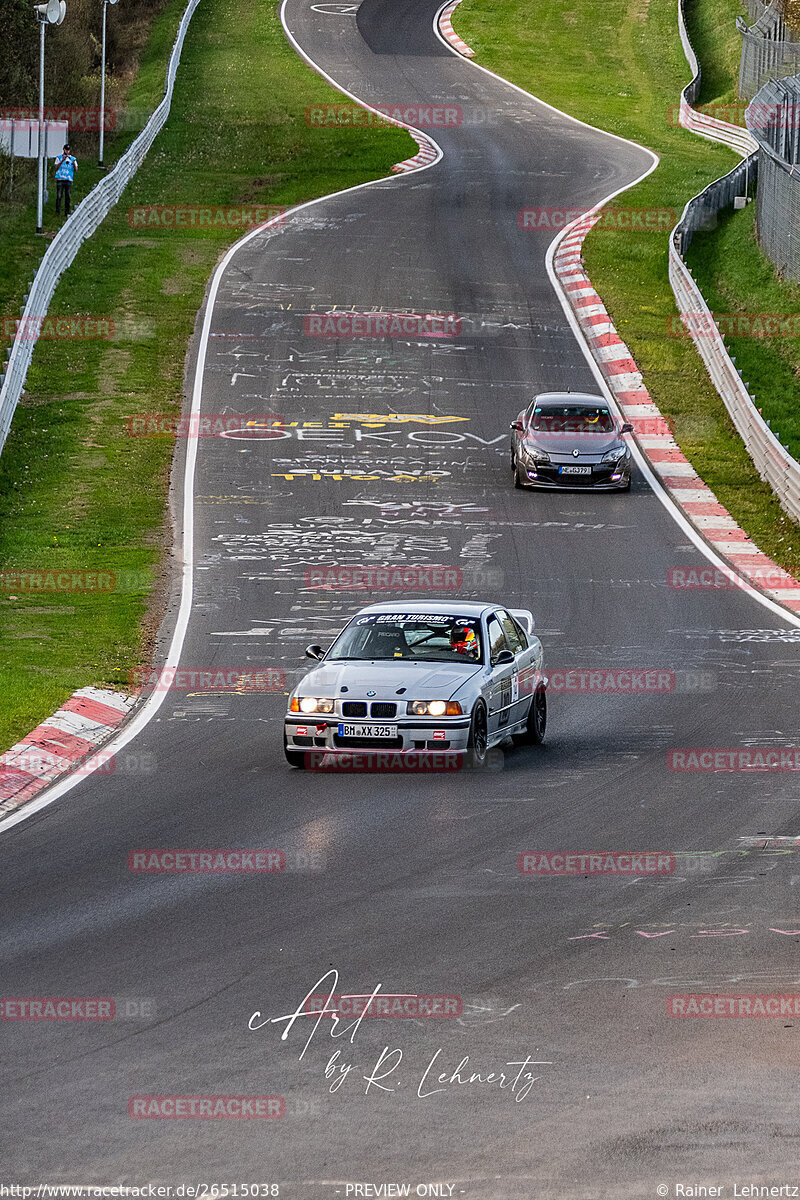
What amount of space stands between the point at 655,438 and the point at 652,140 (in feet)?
112

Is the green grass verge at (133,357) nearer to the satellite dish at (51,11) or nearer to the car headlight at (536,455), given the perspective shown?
the car headlight at (536,455)

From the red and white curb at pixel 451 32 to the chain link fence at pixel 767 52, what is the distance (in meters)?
14.0

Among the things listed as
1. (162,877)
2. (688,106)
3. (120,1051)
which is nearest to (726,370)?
(162,877)

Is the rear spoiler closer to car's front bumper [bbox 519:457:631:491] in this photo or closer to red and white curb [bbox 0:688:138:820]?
red and white curb [bbox 0:688:138:820]

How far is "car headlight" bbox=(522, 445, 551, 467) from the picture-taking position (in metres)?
30.0

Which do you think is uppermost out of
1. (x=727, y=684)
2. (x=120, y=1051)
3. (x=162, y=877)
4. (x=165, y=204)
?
(x=120, y=1051)

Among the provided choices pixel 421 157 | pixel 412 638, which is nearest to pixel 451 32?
pixel 421 157

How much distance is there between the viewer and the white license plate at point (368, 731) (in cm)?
1419

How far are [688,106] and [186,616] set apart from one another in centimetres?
5306

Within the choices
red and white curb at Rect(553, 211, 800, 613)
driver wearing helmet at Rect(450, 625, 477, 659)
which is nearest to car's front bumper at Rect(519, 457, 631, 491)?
red and white curb at Rect(553, 211, 800, 613)

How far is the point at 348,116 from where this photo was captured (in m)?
64.8

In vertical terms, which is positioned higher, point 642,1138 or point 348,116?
point 642,1138

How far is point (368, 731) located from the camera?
14234 mm

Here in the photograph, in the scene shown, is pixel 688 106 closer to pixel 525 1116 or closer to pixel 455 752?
pixel 455 752
